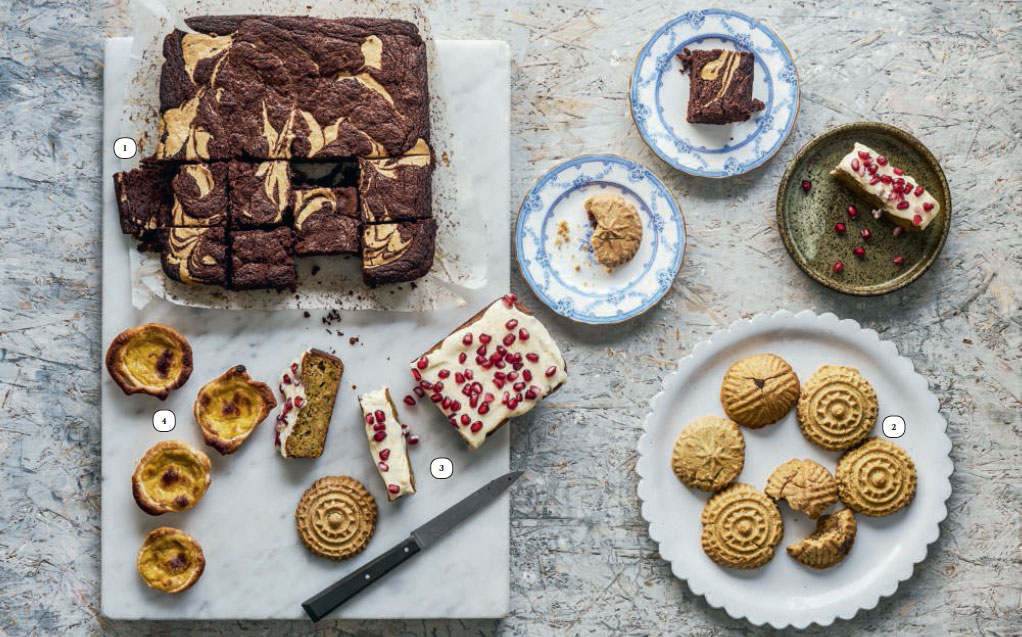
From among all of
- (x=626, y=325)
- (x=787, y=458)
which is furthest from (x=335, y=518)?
(x=787, y=458)

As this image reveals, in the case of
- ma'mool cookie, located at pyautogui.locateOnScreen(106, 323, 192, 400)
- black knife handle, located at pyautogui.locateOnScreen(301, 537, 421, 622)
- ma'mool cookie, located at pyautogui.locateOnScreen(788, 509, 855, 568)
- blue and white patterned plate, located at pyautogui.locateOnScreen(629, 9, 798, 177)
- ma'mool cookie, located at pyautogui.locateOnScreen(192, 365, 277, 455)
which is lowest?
black knife handle, located at pyautogui.locateOnScreen(301, 537, 421, 622)

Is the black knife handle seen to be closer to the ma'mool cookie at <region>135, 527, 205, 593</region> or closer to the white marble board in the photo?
the white marble board

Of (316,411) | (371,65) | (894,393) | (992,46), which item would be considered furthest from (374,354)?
(992,46)

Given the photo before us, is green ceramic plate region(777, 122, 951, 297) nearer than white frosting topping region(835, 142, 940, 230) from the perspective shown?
No

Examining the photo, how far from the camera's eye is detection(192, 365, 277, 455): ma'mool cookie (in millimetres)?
4520

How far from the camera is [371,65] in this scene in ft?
14.8

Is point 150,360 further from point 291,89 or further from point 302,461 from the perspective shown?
point 291,89

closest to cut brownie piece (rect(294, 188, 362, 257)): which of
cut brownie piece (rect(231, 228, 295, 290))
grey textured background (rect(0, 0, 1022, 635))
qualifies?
cut brownie piece (rect(231, 228, 295, 290))

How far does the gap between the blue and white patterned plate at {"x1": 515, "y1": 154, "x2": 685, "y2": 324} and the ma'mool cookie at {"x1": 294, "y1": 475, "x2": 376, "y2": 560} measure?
1310 mm

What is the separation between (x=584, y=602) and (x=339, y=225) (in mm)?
2205

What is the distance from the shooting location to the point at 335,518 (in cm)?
454

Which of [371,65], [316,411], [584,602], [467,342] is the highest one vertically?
[371,65]

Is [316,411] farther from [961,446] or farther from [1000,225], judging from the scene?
[1000,225]

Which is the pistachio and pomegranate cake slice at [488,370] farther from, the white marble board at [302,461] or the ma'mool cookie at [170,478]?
the ma'mool cookie at [170,478]
